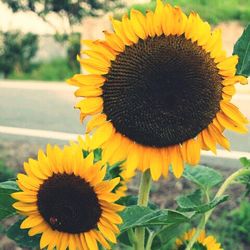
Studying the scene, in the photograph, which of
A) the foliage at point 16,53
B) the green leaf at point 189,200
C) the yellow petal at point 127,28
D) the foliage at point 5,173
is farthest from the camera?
the foliage at point 16,53

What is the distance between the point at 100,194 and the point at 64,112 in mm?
5030

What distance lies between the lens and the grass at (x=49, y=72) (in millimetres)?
11102

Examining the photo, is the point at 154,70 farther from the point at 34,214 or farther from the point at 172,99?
the point at 34,214

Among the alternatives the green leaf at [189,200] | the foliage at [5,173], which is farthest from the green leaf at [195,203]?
the foliage at [5,173]

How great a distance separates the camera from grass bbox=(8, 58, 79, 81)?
11.1 meters

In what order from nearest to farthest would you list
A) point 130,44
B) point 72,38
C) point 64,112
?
point 130,44, point 64,112, point 72,38

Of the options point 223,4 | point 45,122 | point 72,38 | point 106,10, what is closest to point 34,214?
point 45,122

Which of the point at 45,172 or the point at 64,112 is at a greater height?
the point at 45,172

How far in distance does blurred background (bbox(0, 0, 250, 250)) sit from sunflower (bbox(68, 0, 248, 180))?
3.5 inches

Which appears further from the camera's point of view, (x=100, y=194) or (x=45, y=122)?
(x=45, y=122)

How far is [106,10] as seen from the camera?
13.0 m

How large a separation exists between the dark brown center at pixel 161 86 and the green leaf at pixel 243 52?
0.34 feet

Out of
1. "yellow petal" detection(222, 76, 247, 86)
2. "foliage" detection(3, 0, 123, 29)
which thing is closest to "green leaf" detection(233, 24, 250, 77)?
"yellow petal" detection(222, 76, 247, 86)

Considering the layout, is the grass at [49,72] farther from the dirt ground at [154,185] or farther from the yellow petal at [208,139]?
the yellow petal at [208,139]
